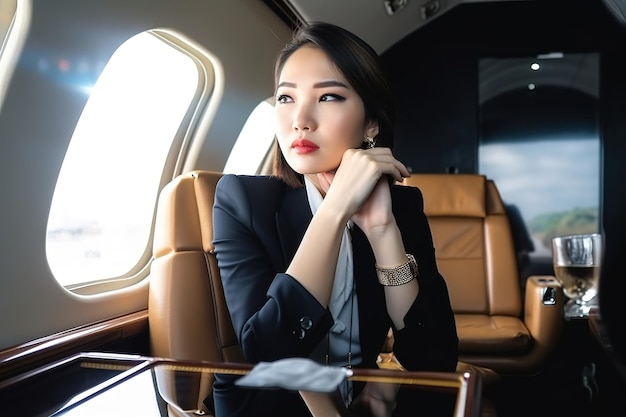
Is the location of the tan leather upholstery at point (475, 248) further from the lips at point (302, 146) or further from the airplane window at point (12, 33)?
the airplane window at point (12, 33)

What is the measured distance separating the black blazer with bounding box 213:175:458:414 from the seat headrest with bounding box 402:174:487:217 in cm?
227

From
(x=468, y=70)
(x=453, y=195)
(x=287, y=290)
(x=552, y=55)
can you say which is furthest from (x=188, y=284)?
(x=552, y=55)

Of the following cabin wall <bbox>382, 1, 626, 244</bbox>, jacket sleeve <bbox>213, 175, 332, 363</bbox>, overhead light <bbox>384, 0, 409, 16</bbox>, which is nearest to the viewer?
jacket sleeve <bbox>213, 175, 332, 363</bbox>

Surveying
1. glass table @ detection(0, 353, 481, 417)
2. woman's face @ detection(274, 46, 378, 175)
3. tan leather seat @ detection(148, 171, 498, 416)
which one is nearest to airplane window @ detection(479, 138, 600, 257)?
tan leather seat @ detection(148, 171, 498, 416)

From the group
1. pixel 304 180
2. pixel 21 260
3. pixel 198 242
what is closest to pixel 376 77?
pixel 304 180

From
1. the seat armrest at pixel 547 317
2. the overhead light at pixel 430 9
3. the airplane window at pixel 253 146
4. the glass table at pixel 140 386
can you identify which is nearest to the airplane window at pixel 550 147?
the overhead light at pixel 430 9

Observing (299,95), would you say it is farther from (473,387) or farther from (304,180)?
(473,387)

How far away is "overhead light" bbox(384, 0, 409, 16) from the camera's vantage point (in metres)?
4.28

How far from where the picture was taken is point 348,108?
4.89ft

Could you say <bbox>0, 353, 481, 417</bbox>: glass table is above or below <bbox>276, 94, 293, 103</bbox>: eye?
below

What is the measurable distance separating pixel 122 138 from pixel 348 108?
59.7 inches

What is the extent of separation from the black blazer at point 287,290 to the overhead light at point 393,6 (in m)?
2.95

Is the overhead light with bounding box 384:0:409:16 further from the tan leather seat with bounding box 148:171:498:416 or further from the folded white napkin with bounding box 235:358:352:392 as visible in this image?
the folded white napkin with bounding box 235:358:352:392

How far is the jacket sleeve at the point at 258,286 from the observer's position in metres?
1.29
